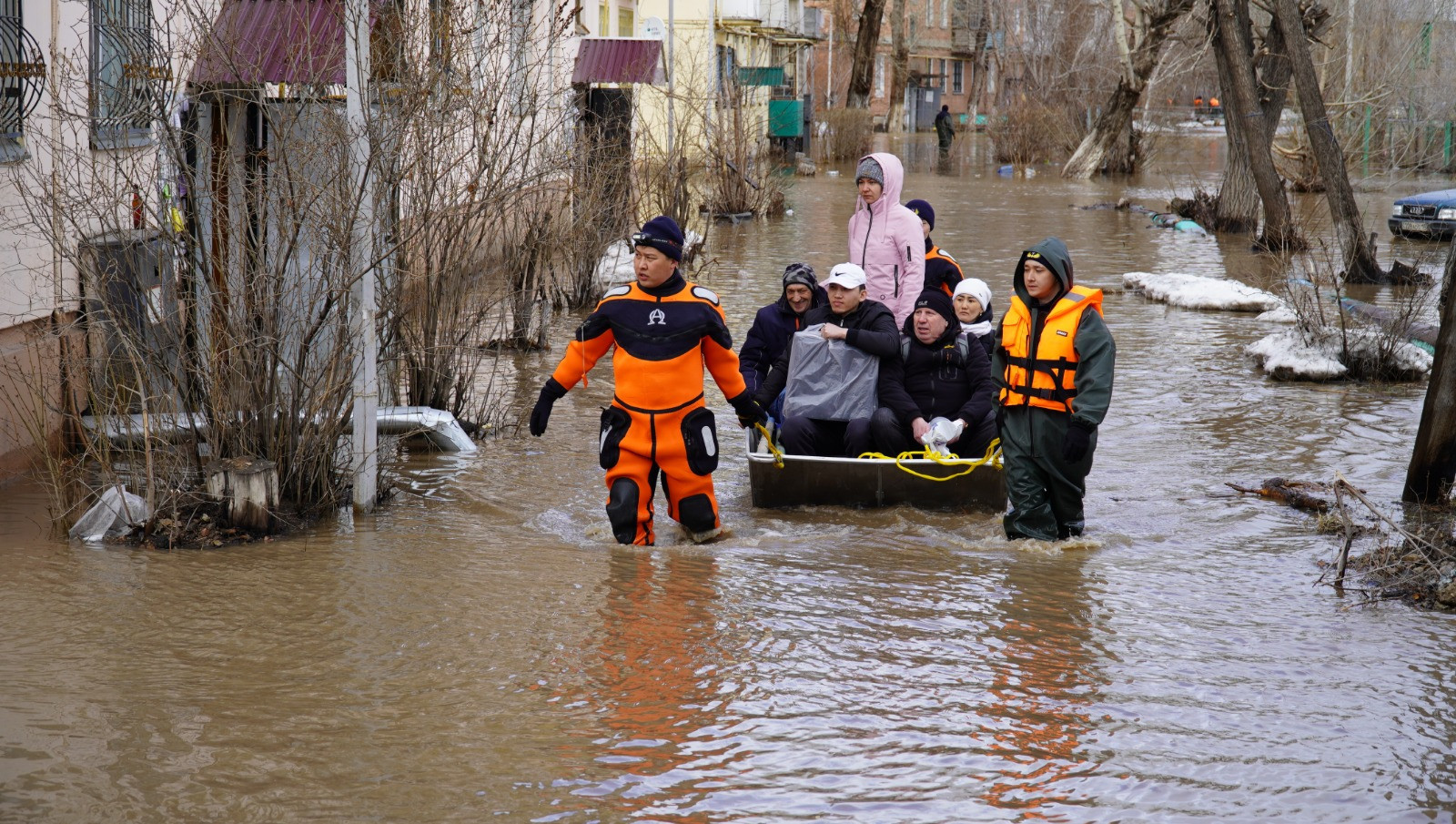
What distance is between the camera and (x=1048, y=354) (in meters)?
6.81

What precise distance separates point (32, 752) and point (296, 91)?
3.81 m

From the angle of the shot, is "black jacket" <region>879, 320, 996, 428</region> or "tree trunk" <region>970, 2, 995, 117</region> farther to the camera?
"tree trunk" <region>970, 2, 995, 117</region>

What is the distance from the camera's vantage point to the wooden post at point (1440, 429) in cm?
800

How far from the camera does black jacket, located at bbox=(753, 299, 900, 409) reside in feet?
25.8

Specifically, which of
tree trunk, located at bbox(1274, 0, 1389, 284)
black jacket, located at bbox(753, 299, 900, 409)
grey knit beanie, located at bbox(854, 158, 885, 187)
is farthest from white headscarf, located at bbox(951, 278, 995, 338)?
tree trunk, located at bbox(1274, 0, 1389, 284)

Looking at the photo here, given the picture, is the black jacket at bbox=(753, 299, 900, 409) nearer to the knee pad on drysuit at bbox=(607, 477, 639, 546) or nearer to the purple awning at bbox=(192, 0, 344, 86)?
the knee pad on drysuit at bbox=(607, 477, 639, 546)

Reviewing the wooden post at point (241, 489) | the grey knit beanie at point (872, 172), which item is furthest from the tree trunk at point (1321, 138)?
the wooden post at point (241, 489)

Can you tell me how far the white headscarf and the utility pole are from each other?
3050 millimetres

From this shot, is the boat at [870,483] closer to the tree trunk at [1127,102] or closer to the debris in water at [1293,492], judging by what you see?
the debris in water at [1293,492]

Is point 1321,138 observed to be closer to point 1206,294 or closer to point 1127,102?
point 1206,294

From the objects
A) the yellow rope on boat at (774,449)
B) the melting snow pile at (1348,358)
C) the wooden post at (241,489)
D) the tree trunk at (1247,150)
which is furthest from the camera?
the tree trunk at (1247,150)

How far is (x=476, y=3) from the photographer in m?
8.80

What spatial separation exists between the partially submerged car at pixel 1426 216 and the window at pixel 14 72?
770 inches

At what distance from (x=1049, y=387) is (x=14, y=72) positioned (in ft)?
18.6
